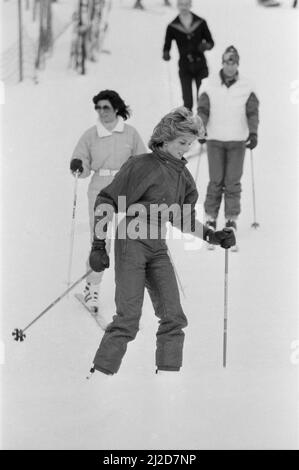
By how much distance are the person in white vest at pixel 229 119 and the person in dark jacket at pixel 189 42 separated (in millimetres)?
1740

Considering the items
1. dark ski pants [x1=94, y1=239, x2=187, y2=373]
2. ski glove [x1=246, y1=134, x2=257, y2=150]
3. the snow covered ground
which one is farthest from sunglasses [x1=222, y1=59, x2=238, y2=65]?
dark ski pants [x1=94, y1=239, x2=187, y2=373]

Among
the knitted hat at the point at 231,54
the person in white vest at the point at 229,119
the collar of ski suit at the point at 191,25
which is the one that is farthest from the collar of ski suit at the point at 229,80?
the collar of ski suit at the point at 191,25

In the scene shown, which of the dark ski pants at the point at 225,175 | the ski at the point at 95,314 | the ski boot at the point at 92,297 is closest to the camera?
the ski at the point at 95,314

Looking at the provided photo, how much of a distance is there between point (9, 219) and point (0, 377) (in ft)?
8.35

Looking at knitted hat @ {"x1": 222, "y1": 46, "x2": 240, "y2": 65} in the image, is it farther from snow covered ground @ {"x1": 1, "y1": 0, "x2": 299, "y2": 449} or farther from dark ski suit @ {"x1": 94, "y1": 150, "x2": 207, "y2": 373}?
dark ski suit @ {"x1": 94, "y1": 150, "x2": 207, "y2": 373}

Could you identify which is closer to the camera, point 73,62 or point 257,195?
point 257,195

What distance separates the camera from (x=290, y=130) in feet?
31.7

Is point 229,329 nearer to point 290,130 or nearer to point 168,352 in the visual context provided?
point 168,352

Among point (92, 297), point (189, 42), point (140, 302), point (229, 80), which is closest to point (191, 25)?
point (189, 42)

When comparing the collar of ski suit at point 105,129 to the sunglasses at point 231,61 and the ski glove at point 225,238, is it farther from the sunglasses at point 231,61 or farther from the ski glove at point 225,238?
the sunglasses at point 231,61

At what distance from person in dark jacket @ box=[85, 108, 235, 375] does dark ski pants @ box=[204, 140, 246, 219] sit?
2.08 meters

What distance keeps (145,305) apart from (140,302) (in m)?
1.36

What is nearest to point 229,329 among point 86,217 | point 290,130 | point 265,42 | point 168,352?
point 168,352

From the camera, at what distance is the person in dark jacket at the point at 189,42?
865cm
